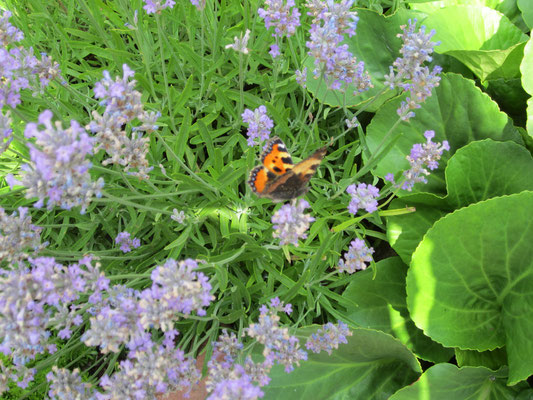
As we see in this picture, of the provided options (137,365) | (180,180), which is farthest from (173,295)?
(180,180)

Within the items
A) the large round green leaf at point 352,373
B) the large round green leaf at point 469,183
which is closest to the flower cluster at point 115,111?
the large round green leaf at point 352,373

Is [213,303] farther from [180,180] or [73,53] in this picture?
[73,53]

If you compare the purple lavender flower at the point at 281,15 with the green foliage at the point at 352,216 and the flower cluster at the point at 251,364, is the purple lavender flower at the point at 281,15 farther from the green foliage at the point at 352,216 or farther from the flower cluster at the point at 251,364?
the flower cluster at the point at 251,364

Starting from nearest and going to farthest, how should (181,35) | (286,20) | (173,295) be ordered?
(173,295), (286,20), (181,35)

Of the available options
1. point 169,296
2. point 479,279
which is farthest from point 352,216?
point 169,296

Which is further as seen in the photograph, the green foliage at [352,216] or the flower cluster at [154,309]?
the green foliage at [352,216]

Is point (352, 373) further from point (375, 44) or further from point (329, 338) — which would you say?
point (375, 44)
